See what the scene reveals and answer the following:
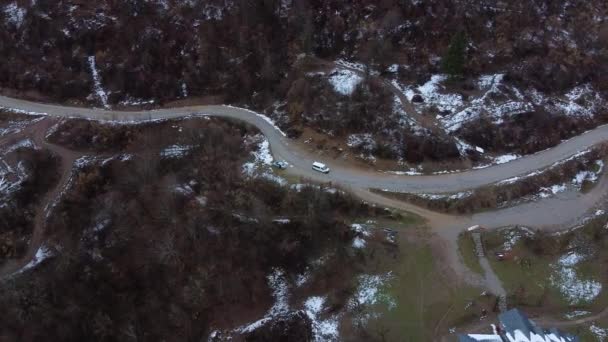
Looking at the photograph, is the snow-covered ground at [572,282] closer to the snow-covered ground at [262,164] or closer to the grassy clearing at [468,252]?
the grassy clearing at [468,252]

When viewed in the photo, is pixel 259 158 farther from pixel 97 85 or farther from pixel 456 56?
pixel 97 85

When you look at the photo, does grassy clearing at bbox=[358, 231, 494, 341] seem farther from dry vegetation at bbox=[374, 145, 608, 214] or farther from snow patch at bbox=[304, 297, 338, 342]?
dry vegetation at bbox=[374, 145, 608, 214]

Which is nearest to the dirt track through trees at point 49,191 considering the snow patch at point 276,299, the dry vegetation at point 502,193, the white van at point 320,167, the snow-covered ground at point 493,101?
the snow patch at point 276,299

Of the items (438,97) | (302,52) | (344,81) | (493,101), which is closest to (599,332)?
(493,101)

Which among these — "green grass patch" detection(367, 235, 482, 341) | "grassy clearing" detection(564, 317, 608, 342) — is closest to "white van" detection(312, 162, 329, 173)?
"green grass patch" detection(367, 235, 482, 341)

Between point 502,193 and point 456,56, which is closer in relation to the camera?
point 502,193

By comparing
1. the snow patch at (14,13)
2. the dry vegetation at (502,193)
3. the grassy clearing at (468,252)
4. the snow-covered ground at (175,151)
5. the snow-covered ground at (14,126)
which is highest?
the snow patch at (14,13)

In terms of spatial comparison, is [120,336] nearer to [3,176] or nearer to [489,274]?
[3,176]
